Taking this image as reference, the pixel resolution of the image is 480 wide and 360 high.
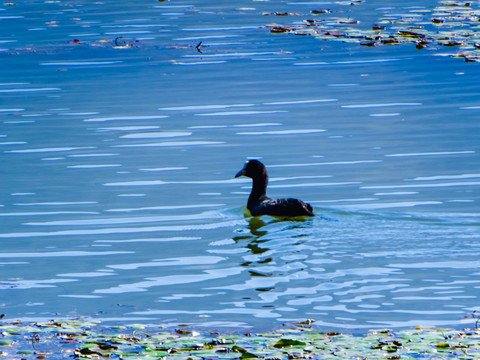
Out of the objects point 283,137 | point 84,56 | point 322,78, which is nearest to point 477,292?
point 283,137

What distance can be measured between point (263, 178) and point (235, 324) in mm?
6099

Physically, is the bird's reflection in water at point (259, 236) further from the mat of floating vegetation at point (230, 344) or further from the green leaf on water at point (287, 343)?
the green leaf on water at point (287, 343)

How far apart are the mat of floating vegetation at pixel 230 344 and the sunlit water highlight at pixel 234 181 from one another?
0.60 meters

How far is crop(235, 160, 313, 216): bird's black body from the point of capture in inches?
565

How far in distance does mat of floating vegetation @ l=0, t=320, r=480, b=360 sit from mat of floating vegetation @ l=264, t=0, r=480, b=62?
64.4 ft

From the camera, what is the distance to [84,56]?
1202 inches

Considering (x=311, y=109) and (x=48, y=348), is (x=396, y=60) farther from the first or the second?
(x=48, y=348)

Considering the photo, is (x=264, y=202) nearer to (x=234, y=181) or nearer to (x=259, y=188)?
(x=259, y=188)

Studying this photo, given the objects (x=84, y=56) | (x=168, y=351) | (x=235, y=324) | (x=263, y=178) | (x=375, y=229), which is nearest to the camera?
(x=168, y=351)

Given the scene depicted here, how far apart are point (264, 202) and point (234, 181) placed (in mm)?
2629

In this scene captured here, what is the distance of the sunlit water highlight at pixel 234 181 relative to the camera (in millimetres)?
11266

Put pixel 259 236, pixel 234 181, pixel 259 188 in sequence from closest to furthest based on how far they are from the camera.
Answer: pixel 259 236 → pixel 259 188 → pixel 234 181

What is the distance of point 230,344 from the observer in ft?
30.7

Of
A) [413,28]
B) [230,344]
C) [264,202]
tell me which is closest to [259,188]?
[264,202]
